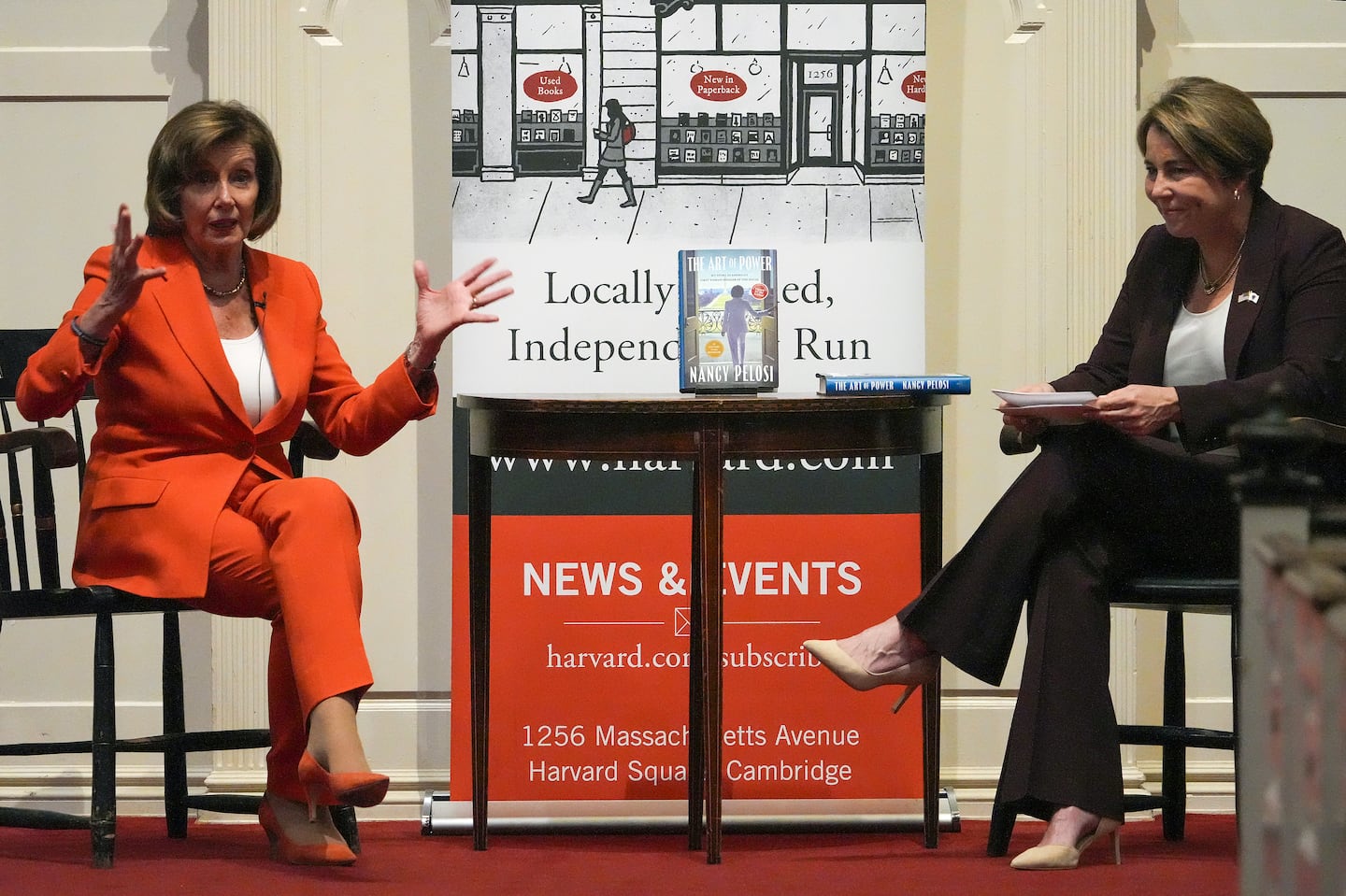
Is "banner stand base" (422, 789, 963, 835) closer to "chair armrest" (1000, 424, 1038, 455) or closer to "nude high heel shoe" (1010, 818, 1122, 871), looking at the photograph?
"nude high heel shoe" (1010, 818, 1122, 871)

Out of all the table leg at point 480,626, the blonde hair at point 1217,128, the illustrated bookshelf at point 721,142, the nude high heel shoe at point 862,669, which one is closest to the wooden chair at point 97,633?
the table leg at point 480,626

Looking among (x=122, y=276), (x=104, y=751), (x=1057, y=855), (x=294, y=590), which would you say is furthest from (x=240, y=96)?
(x=1057, y=855)

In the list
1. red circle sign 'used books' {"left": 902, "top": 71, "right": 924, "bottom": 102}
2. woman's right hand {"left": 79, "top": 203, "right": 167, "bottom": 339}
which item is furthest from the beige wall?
woman's right hand {"left": 79, "top": 203, "right": 167, "bottom": 339}

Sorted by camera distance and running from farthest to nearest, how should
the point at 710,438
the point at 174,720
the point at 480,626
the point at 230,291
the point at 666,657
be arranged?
the point at 666,657 → the point at 174,720 → the point at 230,291 → the point at 480,626 → the point at 710,438

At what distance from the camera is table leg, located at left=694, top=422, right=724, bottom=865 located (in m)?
2.39

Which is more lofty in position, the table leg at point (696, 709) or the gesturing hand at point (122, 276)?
the gesturing hand at point (122, 276)

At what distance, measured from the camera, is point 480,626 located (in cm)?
255

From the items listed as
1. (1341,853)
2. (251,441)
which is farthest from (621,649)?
(1341,853)

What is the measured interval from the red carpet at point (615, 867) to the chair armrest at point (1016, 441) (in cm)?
67

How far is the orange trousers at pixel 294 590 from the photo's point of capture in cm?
226

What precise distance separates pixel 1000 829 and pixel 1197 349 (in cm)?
87

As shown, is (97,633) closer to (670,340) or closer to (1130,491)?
(670,340)

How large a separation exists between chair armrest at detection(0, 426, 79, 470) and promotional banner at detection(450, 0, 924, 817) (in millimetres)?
791

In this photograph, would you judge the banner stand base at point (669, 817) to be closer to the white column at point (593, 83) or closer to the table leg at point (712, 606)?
the table leg at point (712, 606)
